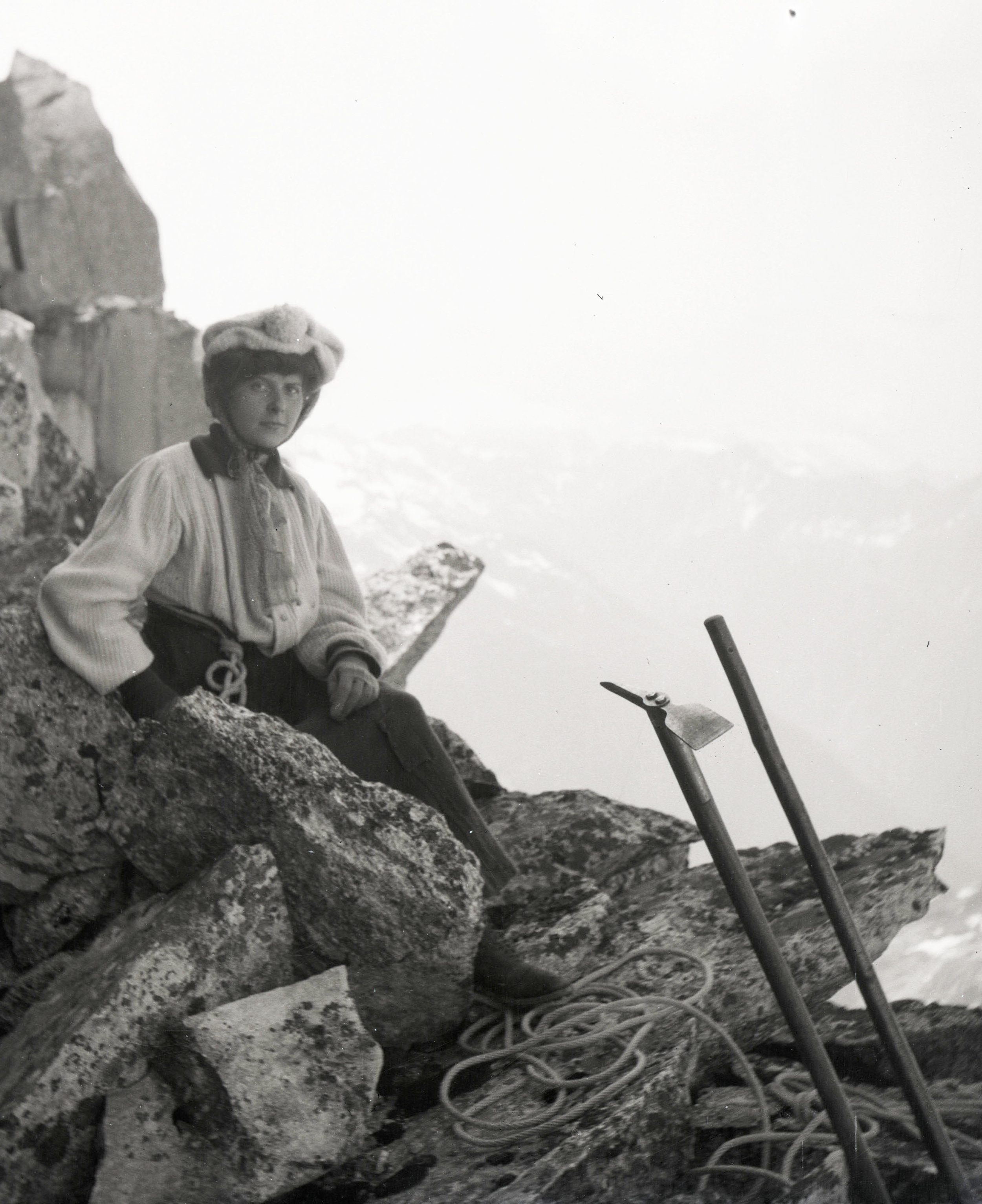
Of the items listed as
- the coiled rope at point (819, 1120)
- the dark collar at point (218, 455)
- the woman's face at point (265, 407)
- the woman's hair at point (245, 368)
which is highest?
the woman's hair at point (245, 368)

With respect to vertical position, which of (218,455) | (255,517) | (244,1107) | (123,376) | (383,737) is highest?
(123,376)

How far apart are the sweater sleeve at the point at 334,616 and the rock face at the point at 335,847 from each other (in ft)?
2.43

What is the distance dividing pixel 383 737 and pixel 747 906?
1.51 m

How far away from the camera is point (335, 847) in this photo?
302cm

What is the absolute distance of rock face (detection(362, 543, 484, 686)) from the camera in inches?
211

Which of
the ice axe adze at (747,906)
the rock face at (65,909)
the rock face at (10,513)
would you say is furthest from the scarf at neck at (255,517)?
the ice axe adze at (747,906)

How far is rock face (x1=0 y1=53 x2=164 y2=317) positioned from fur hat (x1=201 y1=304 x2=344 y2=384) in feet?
11.6

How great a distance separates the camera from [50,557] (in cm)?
444

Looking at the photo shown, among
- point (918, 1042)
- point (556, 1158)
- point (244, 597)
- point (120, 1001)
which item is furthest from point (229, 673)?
point (918, 1042)

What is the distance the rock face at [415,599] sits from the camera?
17.6ft

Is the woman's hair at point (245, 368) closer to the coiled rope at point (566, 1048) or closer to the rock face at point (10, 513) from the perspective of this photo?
the rock face at point (10, 513)

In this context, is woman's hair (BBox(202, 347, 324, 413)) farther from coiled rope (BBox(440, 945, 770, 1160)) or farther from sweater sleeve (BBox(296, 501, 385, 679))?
coiled rope (BBox(440, 945, 770, 1160))

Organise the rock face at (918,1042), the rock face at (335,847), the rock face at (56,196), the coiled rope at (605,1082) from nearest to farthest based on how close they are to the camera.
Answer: the coiled rope at (605,1082), the rock face at (335,847), the rock face at (918,1042), the rock face at (56,196)

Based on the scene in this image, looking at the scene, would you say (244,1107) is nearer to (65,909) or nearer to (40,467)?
(65,909)
